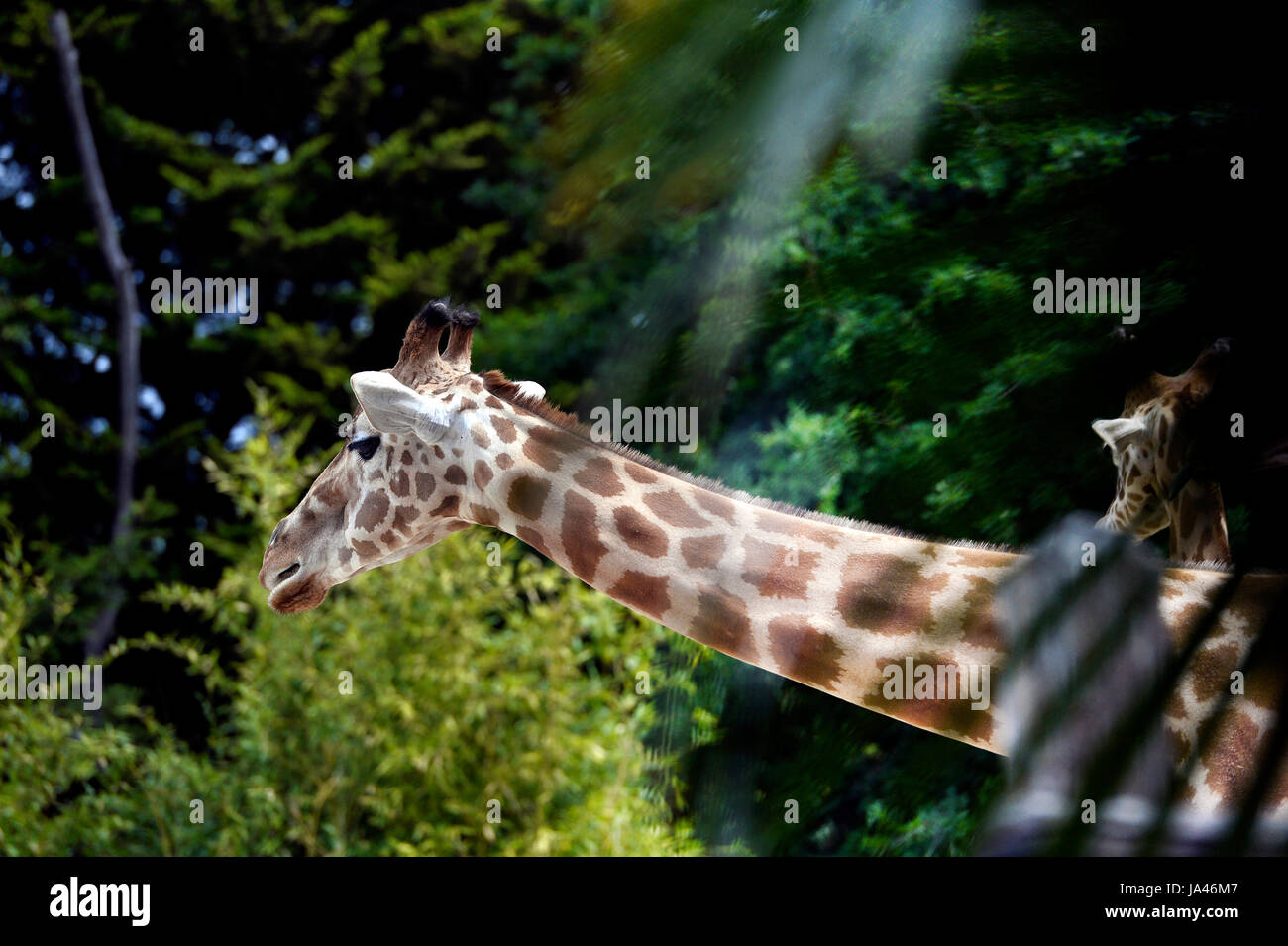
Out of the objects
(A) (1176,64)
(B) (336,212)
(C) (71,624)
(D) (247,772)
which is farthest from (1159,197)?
(B) (336,212)

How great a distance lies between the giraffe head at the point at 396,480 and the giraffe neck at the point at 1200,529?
3.16 ft

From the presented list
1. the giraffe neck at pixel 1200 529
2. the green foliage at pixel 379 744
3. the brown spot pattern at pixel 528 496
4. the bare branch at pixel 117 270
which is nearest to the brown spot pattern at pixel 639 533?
the brown spot pattern at pixel 528 496

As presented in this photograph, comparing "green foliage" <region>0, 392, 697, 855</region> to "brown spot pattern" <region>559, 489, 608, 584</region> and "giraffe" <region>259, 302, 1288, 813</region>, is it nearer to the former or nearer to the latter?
"giraffe" <region>259, 302, 1288, 813</region>

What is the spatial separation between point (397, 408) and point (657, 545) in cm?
41

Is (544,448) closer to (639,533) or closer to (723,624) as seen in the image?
(639,533)

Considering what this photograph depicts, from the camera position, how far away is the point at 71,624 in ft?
19.7

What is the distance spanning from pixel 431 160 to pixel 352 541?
549 centimetres

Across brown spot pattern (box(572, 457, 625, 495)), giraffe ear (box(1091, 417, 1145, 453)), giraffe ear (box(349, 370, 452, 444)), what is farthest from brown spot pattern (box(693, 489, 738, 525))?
giraffe ear (box(1091, 417, 1145, 453))

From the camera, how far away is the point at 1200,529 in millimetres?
1728

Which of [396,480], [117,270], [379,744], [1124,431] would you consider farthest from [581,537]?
[117,270]

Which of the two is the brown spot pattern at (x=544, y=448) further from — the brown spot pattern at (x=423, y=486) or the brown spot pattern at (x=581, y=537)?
the brown spot pattern at (x=423, y=486)

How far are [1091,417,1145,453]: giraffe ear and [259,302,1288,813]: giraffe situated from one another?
176 mm

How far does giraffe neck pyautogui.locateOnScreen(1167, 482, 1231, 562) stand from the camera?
5.63 feet

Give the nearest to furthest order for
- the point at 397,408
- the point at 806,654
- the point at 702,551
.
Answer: the point at 806,654
the point at 702,551
the point at 397,408
